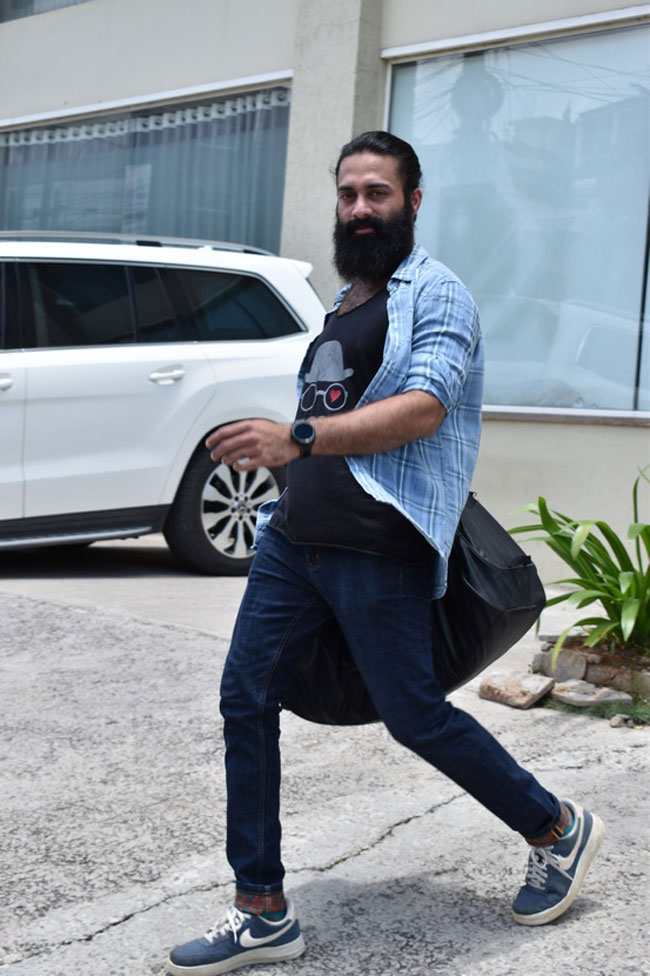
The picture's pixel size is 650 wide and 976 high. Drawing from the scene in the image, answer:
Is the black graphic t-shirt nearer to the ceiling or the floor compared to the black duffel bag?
nearer to the ceiling

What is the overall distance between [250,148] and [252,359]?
307 centimetres

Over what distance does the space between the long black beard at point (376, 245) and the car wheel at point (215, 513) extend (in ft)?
14.1

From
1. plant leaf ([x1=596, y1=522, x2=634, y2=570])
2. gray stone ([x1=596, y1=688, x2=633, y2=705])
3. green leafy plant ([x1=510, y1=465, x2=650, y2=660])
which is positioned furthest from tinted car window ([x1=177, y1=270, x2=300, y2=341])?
gray stone ([x1=596, y1=688, x2=633, y2=705])

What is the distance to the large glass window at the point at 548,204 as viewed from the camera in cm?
779

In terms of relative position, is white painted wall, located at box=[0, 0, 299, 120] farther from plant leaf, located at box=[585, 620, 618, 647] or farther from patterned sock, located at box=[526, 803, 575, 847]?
patterned sock, located at box=[526, 803, 575, 847]

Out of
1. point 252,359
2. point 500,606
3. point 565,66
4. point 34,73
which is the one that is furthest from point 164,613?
point 34,73

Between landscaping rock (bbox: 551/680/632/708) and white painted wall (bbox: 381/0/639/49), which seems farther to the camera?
white painted wall (bbox: 381/0/639/49)

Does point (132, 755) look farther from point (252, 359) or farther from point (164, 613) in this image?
point (252, 359)

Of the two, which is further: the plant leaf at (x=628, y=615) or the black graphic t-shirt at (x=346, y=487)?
the plant leaf at (x=628, y=615)

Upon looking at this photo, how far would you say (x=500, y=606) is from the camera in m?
3.02

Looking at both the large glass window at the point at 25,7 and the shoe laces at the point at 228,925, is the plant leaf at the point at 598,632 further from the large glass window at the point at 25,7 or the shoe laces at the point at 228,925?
the large glass window at the point at 25,7

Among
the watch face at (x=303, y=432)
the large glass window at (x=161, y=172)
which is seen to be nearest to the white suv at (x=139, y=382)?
the large glass window at (x=161, y=172)

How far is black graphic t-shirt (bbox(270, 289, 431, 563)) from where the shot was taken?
2865 mm

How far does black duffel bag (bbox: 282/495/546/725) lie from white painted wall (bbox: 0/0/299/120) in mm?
7121
